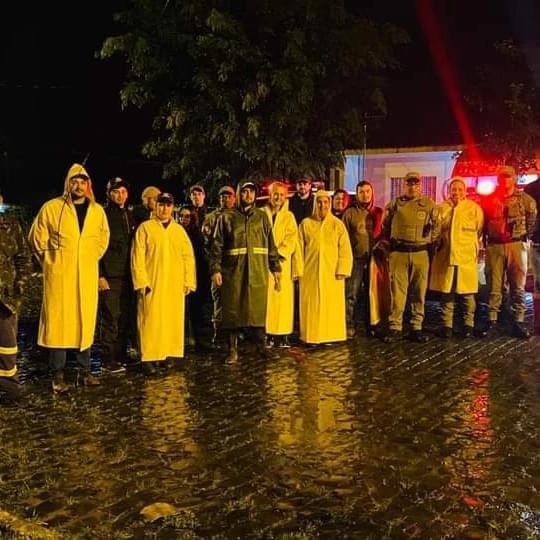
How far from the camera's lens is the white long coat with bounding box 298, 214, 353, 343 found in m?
9.05

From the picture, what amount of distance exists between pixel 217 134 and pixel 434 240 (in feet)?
17.9

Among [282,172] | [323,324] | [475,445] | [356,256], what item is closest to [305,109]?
[282,172]

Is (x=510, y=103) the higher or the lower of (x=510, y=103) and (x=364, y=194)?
the higher

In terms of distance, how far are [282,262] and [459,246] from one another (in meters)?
2.39

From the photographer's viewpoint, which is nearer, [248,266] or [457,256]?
[248,266]

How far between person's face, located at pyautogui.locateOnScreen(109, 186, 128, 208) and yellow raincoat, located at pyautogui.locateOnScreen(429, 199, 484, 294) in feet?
13.1

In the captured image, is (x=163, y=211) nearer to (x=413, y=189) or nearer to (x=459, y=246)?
(x=413, y=189)

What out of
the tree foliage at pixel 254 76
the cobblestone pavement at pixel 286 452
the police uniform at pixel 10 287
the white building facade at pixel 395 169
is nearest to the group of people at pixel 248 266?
the police uniform at pixel 10 287

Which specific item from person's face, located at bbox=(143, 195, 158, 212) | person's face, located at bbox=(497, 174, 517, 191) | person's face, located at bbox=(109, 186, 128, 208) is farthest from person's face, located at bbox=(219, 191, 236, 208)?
person's face, located at bbox=(497, 174, 517, 191)

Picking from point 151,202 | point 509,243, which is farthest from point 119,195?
point 509,243

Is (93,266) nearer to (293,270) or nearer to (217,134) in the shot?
(293,270)

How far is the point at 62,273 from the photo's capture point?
6918 mm

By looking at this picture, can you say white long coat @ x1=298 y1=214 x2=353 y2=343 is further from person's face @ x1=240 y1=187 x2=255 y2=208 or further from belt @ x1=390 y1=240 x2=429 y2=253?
person's face @ x1=240 y1=187 x2=255 y2=208

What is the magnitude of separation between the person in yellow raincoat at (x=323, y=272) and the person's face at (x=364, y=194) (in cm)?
71
